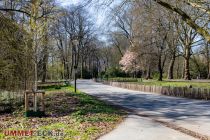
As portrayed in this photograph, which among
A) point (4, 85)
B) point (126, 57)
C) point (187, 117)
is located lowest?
point (187, 117)

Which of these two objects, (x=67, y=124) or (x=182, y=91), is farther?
(x=182, y=91)

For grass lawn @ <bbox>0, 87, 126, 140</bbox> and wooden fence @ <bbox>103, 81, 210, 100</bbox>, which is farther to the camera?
wooden fence @ <bbox>103, 81, 210, 100</bbox>

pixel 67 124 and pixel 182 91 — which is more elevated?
pixel 182 91

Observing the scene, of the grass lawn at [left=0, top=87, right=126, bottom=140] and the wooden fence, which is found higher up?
the wooden fence

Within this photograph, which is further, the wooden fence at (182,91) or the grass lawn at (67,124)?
the wooden fence at (182,91)

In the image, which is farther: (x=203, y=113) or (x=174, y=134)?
(x=203, y=113)

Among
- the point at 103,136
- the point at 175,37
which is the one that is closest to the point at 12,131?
the point at 103,136

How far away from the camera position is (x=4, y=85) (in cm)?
1677

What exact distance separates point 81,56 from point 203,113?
227ft

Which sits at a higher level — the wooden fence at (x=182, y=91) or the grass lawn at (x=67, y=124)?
the wooden fence at (x=182, y=91)

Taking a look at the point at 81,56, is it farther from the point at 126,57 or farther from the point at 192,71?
the point at 192,71

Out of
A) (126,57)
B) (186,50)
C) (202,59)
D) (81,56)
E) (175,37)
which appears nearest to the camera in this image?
(175,37)

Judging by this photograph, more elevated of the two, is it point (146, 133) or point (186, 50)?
point (186, 50)

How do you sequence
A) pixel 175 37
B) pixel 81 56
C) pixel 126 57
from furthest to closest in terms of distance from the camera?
pixel 81 56
pixel 126 57
pixel 175 37
